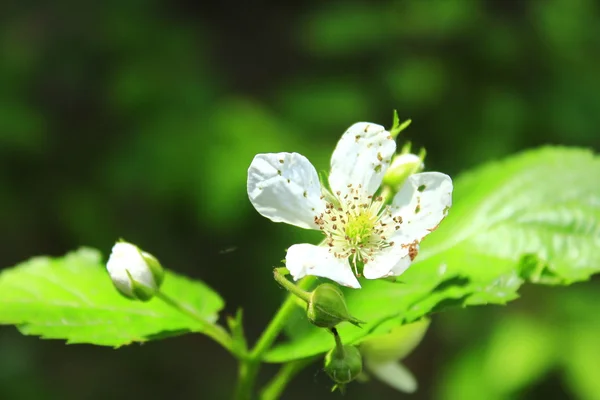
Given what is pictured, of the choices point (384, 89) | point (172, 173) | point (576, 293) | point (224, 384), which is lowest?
point (224, 384)

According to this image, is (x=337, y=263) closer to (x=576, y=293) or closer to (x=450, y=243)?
(x=450, y=243)

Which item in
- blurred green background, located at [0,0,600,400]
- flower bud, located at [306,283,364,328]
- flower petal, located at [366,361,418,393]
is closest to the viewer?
flower bud, located at [306,283,364,328]

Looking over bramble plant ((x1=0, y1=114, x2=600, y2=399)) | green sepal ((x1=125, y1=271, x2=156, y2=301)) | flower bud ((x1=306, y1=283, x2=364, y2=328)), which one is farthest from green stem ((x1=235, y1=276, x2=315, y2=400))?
green sepal ((x1=125, y1=271, x2=156, y2=301))

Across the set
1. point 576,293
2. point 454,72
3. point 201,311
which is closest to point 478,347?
point 576,293

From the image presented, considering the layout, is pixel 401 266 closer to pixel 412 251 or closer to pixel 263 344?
pixel 412 251

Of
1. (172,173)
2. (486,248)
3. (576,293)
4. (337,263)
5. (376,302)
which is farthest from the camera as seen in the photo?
(172,173)

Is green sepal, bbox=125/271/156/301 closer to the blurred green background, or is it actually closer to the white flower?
the white flower

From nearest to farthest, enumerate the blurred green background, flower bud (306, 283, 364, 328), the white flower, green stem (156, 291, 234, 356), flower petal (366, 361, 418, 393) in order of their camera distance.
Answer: flower bud (306, 283, 364, 328) → the white flower → green stem (156, 291, 234, 356) → flower petal (366, 361, 418, 393) → the blurred green background

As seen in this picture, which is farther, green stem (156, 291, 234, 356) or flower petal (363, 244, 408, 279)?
green stem (156, 291, 234, 356)

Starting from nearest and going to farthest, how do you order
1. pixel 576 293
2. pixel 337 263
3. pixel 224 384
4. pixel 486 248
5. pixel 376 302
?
pixel 337 263, pixel 376 302, pixel 486 248, pixel 576 293, pixel 224 384

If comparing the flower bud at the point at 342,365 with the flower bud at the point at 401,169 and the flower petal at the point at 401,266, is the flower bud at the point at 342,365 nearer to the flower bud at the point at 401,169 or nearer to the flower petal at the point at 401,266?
the flower petal at the point at 401,266
